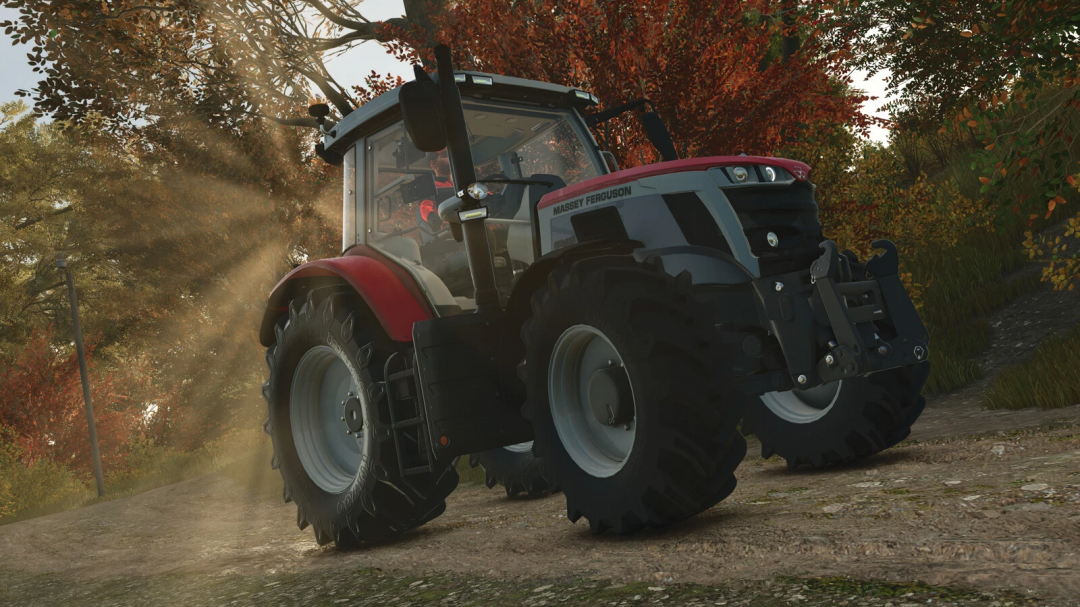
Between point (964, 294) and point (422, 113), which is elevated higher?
point (422, 113)

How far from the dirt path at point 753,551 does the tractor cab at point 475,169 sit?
4.92 ft

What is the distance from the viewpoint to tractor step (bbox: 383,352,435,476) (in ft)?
14.3

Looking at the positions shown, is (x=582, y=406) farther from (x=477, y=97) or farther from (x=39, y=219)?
(x=39, y=219)

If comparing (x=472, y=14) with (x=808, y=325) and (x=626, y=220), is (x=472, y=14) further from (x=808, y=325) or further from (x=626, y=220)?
(x=808, y=325)

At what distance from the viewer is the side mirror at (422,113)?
3.88 meters

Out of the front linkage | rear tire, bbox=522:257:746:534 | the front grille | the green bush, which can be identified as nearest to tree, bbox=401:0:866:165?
the front grille

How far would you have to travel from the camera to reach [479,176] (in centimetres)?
494

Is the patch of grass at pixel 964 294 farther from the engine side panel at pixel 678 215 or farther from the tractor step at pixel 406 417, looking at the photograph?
the tractor step at pixel 406 417

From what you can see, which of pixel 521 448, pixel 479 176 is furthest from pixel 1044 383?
pixel 479 176

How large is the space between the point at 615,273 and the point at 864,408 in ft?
5.80

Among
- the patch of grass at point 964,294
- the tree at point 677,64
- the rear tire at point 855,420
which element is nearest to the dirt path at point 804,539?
the rear tire at point 855,420

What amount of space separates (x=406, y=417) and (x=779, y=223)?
205 cm

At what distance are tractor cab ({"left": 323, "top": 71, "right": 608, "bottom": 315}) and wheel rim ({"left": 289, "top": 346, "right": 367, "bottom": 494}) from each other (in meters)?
0.80

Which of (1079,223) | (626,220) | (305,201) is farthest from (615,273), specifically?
(305,201)
